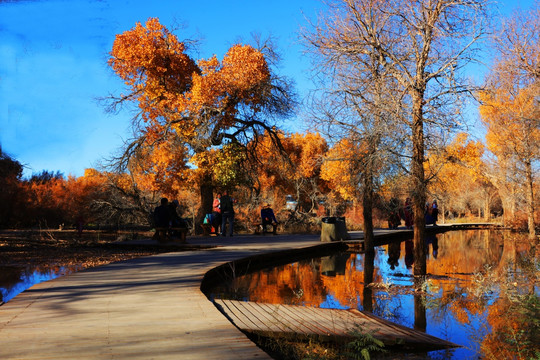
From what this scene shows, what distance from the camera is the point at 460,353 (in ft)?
18.9

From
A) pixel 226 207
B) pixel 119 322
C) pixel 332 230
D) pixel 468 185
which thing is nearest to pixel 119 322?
pixel 119 322

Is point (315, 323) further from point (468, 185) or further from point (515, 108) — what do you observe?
point (468, 185)

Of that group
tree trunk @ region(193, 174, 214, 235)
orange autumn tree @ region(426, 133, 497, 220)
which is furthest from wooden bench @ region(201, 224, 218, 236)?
orange autumn tree @ region(426, 133, 497, 220)

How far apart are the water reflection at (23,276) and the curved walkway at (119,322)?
Result: 1308 millimetres

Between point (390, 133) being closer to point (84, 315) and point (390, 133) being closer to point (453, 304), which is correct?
point (453, 304)

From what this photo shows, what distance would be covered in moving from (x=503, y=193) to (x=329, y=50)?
23.9 m

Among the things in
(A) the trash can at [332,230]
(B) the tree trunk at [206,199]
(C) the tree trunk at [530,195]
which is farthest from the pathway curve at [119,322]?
(C) the tree trunk at [530,195]

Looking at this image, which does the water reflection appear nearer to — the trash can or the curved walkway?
the curved walkway

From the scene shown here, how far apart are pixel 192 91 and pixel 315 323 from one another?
55.2ft

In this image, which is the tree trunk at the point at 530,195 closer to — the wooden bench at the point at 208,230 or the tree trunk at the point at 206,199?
the wooden bench at the point at 208,230

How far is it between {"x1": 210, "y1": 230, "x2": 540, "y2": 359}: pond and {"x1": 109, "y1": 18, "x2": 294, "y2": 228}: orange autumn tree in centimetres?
906

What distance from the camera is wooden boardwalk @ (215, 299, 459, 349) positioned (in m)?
5.28

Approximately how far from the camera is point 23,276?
1019cm

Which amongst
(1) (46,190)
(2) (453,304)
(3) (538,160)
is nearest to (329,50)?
(2) (453,304)
